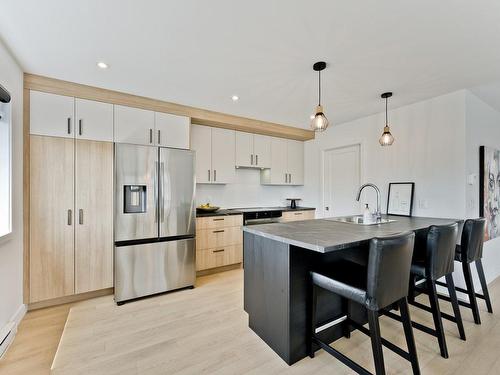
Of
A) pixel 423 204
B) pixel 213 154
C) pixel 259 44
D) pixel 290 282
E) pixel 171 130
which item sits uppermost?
pixel 259 44

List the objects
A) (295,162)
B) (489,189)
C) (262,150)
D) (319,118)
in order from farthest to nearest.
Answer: (295,162)
(262,150)
(489,189)
(319,118)

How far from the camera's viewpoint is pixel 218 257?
3.65 metres

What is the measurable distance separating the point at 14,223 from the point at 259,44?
2.73 m

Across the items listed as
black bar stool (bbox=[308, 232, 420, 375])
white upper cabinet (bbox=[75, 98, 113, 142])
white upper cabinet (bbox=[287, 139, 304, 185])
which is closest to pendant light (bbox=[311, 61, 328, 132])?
A: black bar stool (bbox=[308, 232, 420, 375])

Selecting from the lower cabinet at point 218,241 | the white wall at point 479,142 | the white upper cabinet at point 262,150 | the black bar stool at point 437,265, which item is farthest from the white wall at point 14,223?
the white wall at point 479,142

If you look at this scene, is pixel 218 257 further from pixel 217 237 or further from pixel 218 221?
pixel 218 221

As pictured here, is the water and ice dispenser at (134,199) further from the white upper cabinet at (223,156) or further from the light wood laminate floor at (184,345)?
the white upper cabinet at (223,156)

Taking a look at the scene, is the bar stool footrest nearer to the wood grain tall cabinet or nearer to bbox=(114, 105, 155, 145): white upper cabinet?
the wood grain tall cabinet

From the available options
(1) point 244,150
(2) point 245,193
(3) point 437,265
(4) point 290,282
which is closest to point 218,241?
(2) point 245,193

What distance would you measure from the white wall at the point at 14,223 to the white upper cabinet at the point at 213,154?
1979 millimetres

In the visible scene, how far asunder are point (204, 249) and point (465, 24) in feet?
11.6

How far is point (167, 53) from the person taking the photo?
2072 mm

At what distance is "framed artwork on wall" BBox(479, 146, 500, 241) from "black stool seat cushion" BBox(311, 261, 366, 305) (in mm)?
2438

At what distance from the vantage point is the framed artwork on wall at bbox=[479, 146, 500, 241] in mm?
2979
